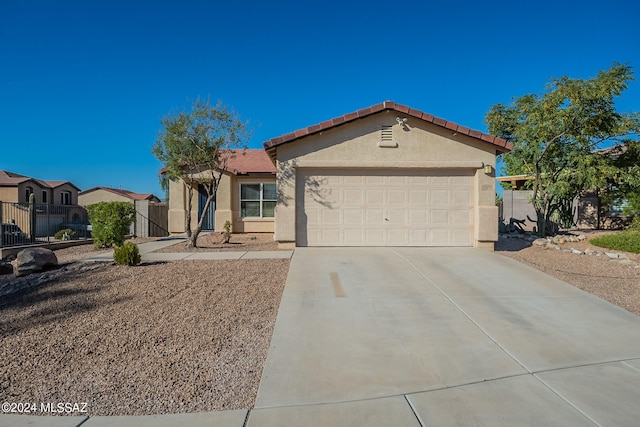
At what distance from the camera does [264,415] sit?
3.08 m

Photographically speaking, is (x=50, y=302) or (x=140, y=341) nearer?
(x=140, y=341)

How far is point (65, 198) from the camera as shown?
4203 centimetres

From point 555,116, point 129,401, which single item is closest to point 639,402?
point 129,401

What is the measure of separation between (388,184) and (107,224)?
952 centimetres

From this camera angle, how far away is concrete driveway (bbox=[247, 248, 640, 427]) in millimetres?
3137

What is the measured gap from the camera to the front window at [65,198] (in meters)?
41.2

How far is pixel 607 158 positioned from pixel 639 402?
46.8ft

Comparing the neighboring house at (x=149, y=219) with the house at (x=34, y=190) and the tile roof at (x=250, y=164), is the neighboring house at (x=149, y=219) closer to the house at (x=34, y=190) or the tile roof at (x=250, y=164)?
the tile roof at (x=250, y=164)

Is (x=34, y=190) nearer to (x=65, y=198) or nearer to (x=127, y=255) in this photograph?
(x=65, y=198)

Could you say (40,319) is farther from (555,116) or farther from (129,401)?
(555,116)

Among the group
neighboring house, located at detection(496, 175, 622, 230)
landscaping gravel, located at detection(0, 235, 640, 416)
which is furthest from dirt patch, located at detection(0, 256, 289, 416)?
neighboring house, located at detection(496, 175, 622, 230)

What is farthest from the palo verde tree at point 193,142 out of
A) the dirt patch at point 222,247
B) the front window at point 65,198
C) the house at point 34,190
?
the front window at point 65,198

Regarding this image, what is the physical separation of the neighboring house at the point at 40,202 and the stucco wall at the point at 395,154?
30.6ft

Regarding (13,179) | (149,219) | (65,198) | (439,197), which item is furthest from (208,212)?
(65,198)
